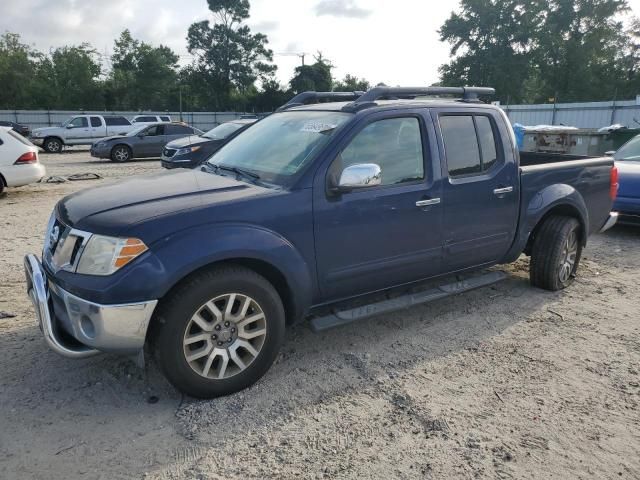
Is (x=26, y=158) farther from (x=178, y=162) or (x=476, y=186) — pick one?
(x=476, y=186)

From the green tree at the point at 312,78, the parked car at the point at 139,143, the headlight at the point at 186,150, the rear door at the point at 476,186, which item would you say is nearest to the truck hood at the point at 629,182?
the rear door at the point at 476,186

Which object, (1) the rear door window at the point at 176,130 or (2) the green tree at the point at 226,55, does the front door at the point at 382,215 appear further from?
(2) the green tree at the point at 226,55

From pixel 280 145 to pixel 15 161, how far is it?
886 cm

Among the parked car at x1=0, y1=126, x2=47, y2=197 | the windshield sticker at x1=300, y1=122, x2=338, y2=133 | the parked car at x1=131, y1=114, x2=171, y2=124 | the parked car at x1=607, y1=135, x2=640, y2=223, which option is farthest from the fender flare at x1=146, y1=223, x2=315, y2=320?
the parked car at x1=131, y1=114, x2=171, y2=124

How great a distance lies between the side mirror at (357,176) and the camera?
3330 millimetres

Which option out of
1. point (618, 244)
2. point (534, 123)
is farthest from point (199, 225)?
point (534, 123)

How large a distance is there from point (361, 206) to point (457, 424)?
1.54 m

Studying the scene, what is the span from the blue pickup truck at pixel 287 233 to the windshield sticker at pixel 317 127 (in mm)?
14

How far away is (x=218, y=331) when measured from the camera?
10.2 feet

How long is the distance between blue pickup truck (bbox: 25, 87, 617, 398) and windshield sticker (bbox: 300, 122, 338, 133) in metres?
0.01

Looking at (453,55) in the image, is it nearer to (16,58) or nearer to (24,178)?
(16,58)

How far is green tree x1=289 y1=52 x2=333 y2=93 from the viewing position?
48.3 metres

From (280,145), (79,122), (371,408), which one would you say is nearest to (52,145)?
(79,122)

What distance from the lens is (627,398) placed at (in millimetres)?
3258
